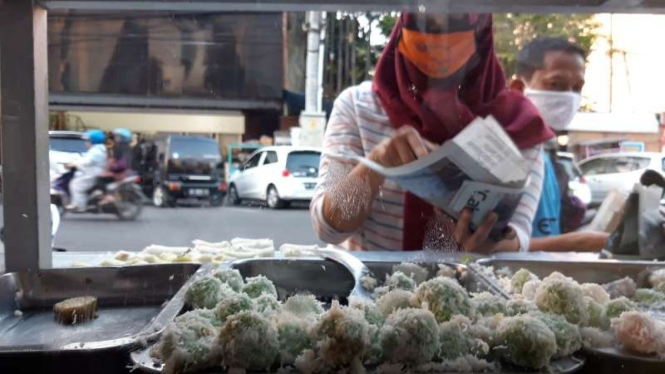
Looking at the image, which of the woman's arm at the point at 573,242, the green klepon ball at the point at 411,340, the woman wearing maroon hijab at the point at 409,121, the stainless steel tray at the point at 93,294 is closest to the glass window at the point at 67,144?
the stainless steel tray at the point at 93,294

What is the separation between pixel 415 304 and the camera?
1180 mm

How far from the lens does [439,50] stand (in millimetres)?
1500

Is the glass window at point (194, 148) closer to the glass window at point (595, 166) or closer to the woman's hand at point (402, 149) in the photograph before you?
the woman's hand at point (402, 149)

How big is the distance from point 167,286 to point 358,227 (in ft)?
1.87

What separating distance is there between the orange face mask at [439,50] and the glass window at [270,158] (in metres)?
0.43

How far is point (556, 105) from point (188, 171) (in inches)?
51.4

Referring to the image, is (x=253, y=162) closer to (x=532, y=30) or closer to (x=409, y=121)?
(x=409, y=121)

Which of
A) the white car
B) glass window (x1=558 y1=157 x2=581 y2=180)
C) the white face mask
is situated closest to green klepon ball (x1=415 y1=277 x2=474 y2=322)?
the white car

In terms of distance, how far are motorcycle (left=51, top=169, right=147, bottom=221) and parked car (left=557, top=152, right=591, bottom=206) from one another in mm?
1653

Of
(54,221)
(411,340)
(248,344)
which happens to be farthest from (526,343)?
(54,221)

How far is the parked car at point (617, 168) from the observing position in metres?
2.14

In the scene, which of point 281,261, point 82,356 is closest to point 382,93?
point 281,261

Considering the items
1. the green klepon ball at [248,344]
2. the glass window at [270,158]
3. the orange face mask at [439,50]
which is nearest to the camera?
the green klepon ball at [248,344]

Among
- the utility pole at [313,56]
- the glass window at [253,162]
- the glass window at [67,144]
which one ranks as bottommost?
the glass window at [253,162]
